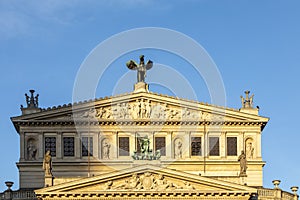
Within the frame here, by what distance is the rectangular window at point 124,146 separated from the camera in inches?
4176

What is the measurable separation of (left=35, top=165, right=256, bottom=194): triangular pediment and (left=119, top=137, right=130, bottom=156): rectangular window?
8.21 m

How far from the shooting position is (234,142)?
351 feet

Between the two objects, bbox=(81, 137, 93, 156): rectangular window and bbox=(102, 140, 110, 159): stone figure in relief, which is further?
bbox=(81, 137, 93, 156): rectangular window

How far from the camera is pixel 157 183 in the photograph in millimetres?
98062

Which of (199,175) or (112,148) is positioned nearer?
(199,175)

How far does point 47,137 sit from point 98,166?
4.70m

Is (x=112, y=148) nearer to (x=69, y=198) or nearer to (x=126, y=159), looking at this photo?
(x=126, y=159)

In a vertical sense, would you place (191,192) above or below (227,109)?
below

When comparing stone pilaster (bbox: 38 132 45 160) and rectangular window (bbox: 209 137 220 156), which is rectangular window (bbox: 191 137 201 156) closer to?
rectangular window (bbox: 209 137 220 156)

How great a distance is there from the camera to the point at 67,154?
348 feet

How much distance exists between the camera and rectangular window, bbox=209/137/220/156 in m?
107

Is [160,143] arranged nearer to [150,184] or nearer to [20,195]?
[150,184]

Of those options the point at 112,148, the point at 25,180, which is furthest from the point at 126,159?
the point at 25,180

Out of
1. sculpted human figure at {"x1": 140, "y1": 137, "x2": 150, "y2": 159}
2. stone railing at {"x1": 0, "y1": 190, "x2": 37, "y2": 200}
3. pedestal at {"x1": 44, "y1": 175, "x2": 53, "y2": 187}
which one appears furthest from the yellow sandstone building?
pedestal at {"x1": 44, "y1": 175, "x2": 53, "y2": 187}
